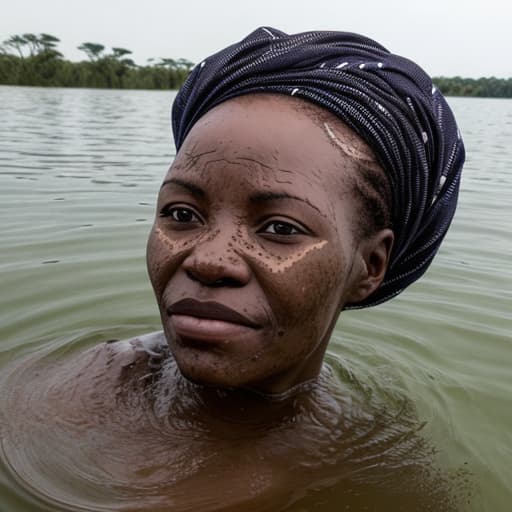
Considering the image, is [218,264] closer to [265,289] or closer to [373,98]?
[265,289]

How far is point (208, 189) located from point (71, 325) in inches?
77.7

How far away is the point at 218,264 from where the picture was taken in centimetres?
178

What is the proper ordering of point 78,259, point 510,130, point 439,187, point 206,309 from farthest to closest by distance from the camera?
1. point 510,130
2. point 78,259
3. point 439,187
4. point 206,309

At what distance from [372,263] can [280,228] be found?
0.53 m

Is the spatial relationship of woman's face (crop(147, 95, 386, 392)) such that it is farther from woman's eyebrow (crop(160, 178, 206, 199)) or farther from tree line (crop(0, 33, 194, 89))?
tree line (crop(0, 33, 194, 89))

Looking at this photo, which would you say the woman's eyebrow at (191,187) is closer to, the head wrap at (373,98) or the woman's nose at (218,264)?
the woman's nose at (218,264)

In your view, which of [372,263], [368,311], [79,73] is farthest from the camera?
[79,73]

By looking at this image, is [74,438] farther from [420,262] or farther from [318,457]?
[420,262]

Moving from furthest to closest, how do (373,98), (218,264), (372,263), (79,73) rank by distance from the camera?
(79,73) < (372,263) < (373,98) < (218,264)

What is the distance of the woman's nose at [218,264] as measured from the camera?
70.4 inches

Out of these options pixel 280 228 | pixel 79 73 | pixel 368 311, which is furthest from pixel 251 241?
pixel 79 73

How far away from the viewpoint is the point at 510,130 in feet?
67.8

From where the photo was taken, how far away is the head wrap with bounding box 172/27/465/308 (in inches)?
82.0

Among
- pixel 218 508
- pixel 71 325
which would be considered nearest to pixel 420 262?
pixel 218 508
